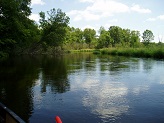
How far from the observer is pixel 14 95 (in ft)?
52.5

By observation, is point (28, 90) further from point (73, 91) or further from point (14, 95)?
point (73, 91)

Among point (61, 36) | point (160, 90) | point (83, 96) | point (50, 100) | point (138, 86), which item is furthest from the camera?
point (61, 36)

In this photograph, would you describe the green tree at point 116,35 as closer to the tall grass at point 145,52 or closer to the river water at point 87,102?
the tall grass at point 145,52

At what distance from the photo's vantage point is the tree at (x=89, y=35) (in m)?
144

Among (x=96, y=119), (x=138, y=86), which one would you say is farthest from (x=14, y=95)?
(x=138, y=86)

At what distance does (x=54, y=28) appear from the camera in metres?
88.4

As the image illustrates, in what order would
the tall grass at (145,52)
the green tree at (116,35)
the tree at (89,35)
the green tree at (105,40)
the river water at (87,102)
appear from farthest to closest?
1. the tree at (89,35)
2. the green tree at (116,35)
3. the green tree at (105,40)
4. the tall grass at (145,52)
5. the river water at (87,102)

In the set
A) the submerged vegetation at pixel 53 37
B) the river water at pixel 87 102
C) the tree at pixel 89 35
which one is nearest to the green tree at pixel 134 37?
the submerged vegetation at pixel 53 37

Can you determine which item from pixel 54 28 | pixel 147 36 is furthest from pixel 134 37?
pixel 54 28

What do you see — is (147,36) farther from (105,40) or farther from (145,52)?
(145,52)

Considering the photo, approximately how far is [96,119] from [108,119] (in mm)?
574

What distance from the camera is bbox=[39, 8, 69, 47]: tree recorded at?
3381 inches

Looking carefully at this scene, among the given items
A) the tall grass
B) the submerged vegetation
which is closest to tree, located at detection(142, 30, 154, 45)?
the submerged vegetation

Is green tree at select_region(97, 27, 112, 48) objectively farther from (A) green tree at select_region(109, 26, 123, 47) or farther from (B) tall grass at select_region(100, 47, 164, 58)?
(B) tall grass at select_region(100, 47, 164, 58)
